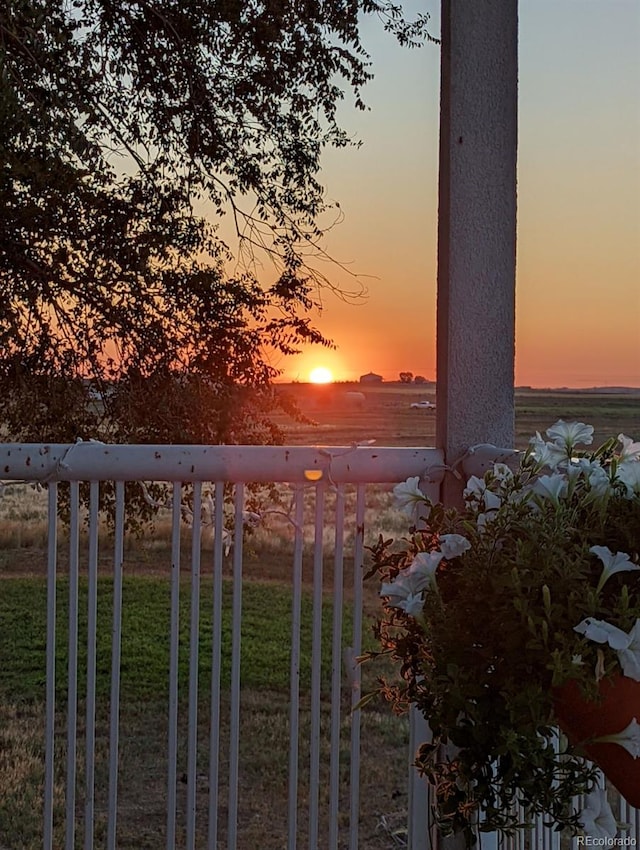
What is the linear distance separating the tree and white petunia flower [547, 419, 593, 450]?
2.74 metres

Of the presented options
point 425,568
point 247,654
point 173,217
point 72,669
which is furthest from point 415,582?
point 247,654

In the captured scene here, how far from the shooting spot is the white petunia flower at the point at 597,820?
100cm

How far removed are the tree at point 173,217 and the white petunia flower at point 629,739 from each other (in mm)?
Result: 2956

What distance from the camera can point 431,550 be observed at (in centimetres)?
109

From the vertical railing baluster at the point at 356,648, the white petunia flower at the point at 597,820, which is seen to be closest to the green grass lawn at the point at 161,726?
the vertical railing baluster at the point at 356,648

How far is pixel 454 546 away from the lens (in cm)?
102

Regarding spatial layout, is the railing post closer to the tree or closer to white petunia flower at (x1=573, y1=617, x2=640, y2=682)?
white petunia flower at (x1=573, y1=617, x2=640, y2=682)

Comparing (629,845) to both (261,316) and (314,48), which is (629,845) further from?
(314,48)

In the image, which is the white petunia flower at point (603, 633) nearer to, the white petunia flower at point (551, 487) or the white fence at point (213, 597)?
the white petunia flower at point (551, 487)

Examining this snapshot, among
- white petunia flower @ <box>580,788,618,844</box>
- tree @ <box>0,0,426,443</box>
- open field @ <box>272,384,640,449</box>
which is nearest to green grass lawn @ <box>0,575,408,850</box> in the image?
open field @ <box>272,384,640,449</box>

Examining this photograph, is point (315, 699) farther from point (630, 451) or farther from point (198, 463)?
point (630, 451)

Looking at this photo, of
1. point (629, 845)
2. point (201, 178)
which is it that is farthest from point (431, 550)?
point (201, 178)

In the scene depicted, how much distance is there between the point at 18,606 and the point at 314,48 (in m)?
3.44

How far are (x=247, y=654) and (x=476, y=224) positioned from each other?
11.7ft
